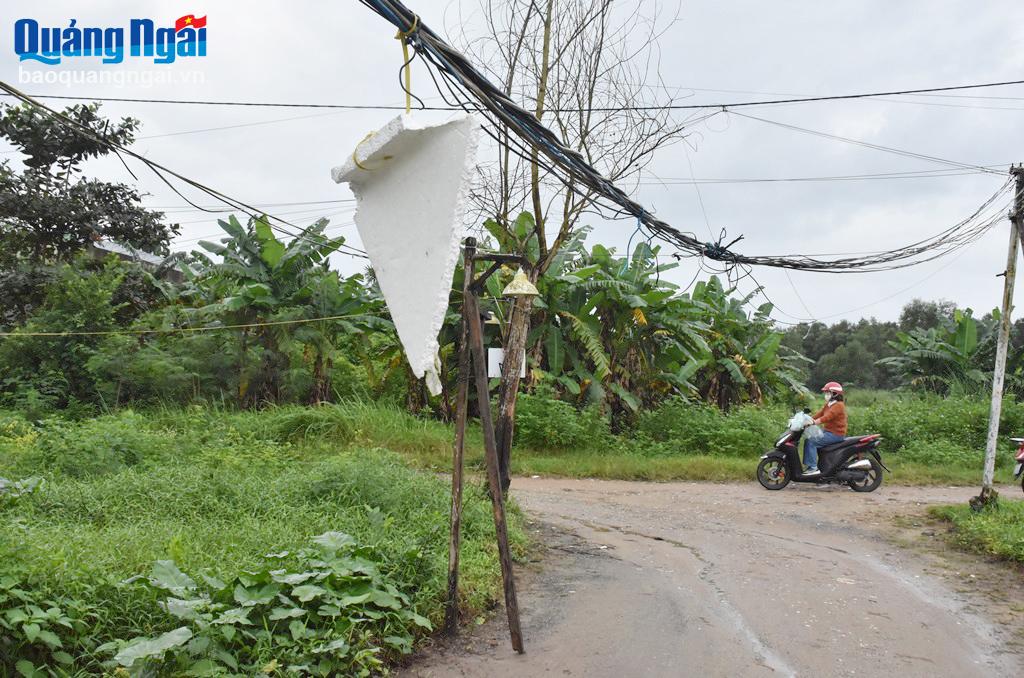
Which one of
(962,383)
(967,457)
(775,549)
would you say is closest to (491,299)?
(775,549)

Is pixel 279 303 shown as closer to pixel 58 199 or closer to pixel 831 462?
pixel 58 199

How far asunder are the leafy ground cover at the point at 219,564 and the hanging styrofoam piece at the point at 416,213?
5.12ft

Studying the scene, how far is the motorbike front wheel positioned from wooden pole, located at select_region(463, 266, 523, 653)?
750cm

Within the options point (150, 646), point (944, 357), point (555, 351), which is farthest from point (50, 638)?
point (944, 357)

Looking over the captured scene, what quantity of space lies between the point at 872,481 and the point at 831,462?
69 centimetres

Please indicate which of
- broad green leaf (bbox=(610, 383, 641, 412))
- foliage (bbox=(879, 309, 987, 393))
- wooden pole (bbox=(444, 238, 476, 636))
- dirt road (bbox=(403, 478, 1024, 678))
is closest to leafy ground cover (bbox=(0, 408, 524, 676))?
wooden pole (bbox=(444, 238, 476, 636))

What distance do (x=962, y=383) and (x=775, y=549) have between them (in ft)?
45.6

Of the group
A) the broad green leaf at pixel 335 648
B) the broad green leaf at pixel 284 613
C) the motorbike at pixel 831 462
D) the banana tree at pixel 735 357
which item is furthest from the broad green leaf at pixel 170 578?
the banana tree at pixel 735 357

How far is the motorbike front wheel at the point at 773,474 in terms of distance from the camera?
11.6m

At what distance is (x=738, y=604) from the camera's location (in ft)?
20.0

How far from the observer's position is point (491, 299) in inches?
562

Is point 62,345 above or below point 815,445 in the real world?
above

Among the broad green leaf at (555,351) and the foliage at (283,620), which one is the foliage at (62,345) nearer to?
the broad green leaf at (555,351)

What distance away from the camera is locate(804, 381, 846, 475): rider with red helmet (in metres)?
11.5
